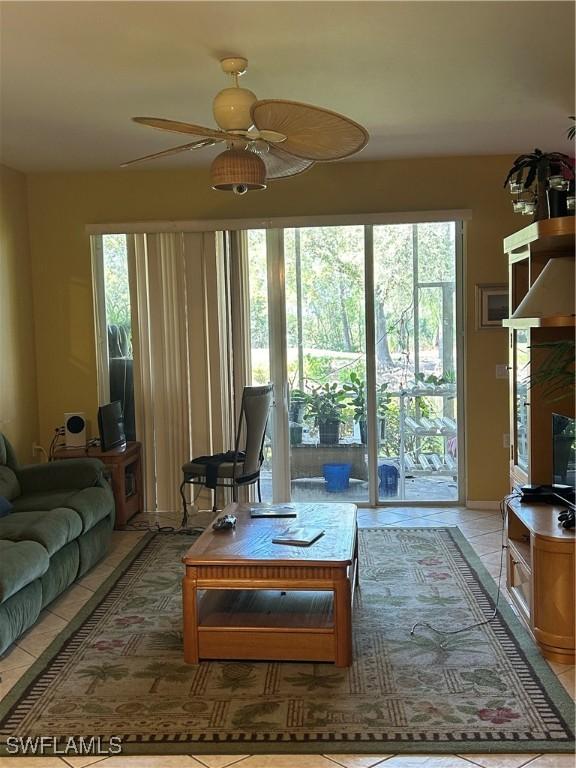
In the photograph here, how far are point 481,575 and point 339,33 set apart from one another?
9.47 ft

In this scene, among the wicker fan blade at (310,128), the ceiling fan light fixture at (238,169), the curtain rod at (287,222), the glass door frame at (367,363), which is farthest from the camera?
the glass door frame at (367,363)

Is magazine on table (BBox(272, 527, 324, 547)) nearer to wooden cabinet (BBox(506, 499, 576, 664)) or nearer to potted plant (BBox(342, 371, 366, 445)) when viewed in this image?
wooden cabinet (BBox(506, 499, 576, 664))

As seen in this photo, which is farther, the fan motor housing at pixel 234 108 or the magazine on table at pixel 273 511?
the magazine on table at pixel 273 511

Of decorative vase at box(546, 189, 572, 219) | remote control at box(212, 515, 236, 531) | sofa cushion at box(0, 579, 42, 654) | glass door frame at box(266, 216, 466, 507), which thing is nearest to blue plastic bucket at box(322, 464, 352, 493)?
glass door frame at box(266, 216, 466, 507)

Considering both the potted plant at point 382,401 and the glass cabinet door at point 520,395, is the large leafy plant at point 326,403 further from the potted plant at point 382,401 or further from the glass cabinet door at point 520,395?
the glass cabinet door at point 520,395

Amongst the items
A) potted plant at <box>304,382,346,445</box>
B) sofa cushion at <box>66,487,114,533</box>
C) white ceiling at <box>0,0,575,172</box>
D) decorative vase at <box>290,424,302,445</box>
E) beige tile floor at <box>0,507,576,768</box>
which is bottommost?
beige tile floor at <box>0,507,576,768</box>

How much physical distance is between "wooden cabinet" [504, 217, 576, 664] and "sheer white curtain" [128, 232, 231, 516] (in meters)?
2.36

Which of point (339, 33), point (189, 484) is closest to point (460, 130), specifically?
point (339, 33)

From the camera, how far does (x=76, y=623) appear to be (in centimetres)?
370

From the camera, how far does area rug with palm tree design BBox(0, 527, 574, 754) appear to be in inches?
104

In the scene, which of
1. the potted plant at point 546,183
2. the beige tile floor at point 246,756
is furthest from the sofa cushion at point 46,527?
the potted plant at point 546,183

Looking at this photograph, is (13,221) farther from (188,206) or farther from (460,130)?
(460,130)

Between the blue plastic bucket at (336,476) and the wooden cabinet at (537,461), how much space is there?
1768mm

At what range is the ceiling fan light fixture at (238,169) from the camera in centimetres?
304
